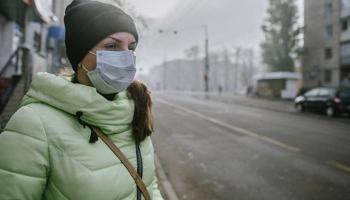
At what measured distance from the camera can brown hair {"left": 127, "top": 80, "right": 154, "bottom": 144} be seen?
72.1 inches

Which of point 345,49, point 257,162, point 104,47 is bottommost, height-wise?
point 257,162

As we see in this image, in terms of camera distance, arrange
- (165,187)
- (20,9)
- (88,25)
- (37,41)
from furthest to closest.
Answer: (37,41)
(20,9)
(165,187)
(88,25)

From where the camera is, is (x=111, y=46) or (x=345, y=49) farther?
(x=345, y=49)

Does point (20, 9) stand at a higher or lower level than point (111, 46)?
higher

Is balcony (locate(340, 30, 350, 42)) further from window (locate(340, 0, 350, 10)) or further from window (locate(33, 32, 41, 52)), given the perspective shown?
window (locate(33, 32, 41, 52))

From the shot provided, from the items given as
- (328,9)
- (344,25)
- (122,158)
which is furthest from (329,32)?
(122,158)

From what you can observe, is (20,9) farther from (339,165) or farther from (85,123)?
(85,123)

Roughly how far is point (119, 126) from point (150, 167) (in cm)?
31

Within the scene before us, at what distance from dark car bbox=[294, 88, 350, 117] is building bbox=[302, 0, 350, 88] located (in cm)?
2011

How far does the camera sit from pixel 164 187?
19.9ft

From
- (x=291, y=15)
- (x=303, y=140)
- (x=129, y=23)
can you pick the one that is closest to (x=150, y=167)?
(x=129, y=23)

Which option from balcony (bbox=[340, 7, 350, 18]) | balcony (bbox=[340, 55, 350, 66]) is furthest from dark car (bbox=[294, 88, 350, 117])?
balcony (bbox=[340, 7, 350, 18])

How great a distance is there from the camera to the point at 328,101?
66.7 feet

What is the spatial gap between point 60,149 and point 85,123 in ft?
0.60
